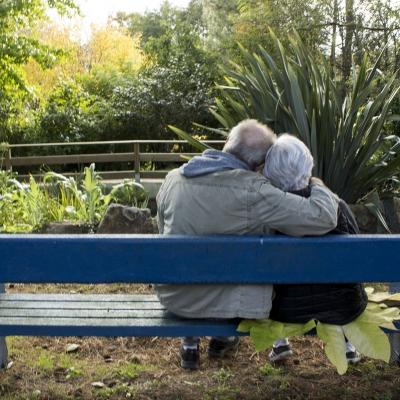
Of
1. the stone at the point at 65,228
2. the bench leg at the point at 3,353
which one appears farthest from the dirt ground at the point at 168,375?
the stone at the point at 65,228

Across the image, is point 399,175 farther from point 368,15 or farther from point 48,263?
point 368,15

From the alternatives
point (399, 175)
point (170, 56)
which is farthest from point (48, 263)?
point (170, 56)

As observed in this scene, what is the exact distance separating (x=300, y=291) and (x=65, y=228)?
404 cm

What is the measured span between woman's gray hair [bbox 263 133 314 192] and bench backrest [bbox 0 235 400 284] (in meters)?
0.28

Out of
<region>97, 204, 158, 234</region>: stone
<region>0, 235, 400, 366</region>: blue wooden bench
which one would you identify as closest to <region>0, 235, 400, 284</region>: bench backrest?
<region>0, 235, 400, 366</region>: blue wooden bench

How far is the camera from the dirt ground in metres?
3.23

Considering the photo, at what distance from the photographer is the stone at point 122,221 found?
620cm

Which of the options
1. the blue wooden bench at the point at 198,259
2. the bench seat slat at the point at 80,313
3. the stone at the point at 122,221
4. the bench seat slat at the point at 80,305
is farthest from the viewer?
the stone at the point at 122,221

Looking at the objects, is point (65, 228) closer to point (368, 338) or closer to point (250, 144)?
point (250, 144)

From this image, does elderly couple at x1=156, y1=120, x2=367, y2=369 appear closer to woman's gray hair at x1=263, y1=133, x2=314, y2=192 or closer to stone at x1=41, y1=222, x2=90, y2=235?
woman's gray hair at x1=263, y1=133, x2=314, y2=192

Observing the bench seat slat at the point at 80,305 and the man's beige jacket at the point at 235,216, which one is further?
the bench seat slat at the point at 80,305

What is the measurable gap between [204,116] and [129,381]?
60.3ft

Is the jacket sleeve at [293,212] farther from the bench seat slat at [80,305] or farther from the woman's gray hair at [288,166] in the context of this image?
the bench seat slat at [80,305]

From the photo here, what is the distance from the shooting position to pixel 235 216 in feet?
9.04
